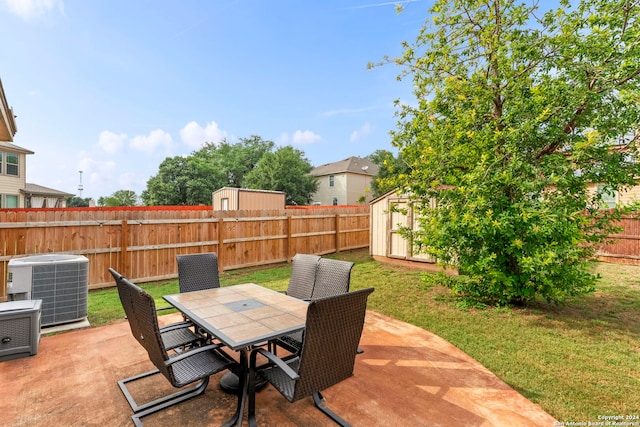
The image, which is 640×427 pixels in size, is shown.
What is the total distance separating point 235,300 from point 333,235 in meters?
7.88

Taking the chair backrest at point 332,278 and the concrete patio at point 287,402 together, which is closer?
the concrete patio at point 287,402

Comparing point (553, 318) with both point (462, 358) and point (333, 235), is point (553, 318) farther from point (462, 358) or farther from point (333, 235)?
point (333, 235)

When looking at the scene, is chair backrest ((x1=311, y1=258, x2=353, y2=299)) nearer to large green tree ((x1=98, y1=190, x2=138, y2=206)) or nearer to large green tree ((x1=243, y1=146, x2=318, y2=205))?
large green tree ((x1=243, y1=146, x2=318, y2=205))

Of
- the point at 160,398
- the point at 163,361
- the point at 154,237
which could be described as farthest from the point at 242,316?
the point at 154,237

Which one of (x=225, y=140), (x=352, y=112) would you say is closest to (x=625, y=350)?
(x=352, y=112)

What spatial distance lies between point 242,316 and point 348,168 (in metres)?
25.7

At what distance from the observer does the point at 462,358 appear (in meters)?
3.38

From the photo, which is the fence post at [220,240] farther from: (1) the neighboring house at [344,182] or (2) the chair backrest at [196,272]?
(1) the neighboring house at [344,182]

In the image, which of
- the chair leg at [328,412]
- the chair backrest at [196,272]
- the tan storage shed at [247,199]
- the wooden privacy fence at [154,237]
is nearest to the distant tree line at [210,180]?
the tan storage shed at [247,199]

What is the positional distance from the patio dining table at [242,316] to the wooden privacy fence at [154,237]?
13.8 feet

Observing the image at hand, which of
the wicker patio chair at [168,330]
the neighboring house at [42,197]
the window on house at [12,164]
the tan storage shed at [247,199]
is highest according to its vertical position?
the window on house at [12,164]

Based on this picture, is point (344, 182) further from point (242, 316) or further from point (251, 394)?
point (251, 394)

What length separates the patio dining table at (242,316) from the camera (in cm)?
219

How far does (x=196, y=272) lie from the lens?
3785 millimetres
